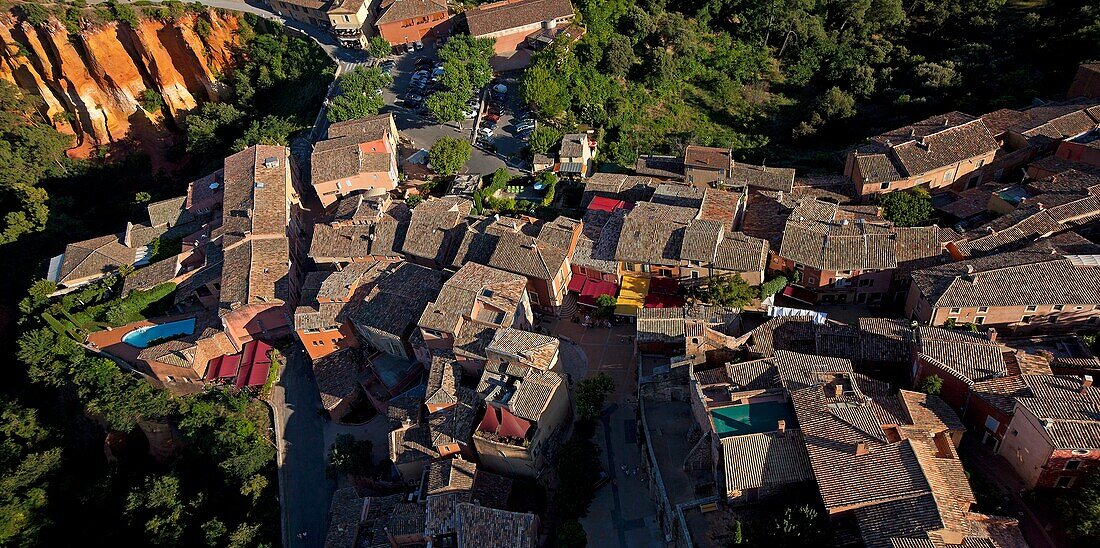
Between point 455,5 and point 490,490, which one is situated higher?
point 455,5

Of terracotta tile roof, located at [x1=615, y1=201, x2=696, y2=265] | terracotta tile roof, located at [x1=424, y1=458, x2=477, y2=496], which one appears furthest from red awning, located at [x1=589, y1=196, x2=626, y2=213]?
terracotta tile roof, located at [x1=424, y1=458, x2=477, y2=496]

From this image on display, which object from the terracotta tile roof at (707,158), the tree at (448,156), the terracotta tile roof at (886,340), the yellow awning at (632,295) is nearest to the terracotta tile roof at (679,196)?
the terracotta tile roof at (707,158)

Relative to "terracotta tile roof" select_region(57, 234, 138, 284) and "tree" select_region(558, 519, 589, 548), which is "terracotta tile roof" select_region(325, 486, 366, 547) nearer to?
"tree" select_region(558, 519, 589, 548)

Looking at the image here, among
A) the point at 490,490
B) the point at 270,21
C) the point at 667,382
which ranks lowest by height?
the point at 490,490

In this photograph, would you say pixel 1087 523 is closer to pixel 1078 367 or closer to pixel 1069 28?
pixel 1078 367

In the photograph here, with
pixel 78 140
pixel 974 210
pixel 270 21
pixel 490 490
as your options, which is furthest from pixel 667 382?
pixel 78 140

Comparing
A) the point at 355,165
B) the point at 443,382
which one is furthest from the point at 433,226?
the point at 443,382

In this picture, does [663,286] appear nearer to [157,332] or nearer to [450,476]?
[450,476]

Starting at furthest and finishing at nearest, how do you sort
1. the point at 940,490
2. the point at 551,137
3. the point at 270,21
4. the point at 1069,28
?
the point at 270,21
the point at 1069,28
the point at 551,137
the point at 940,490
